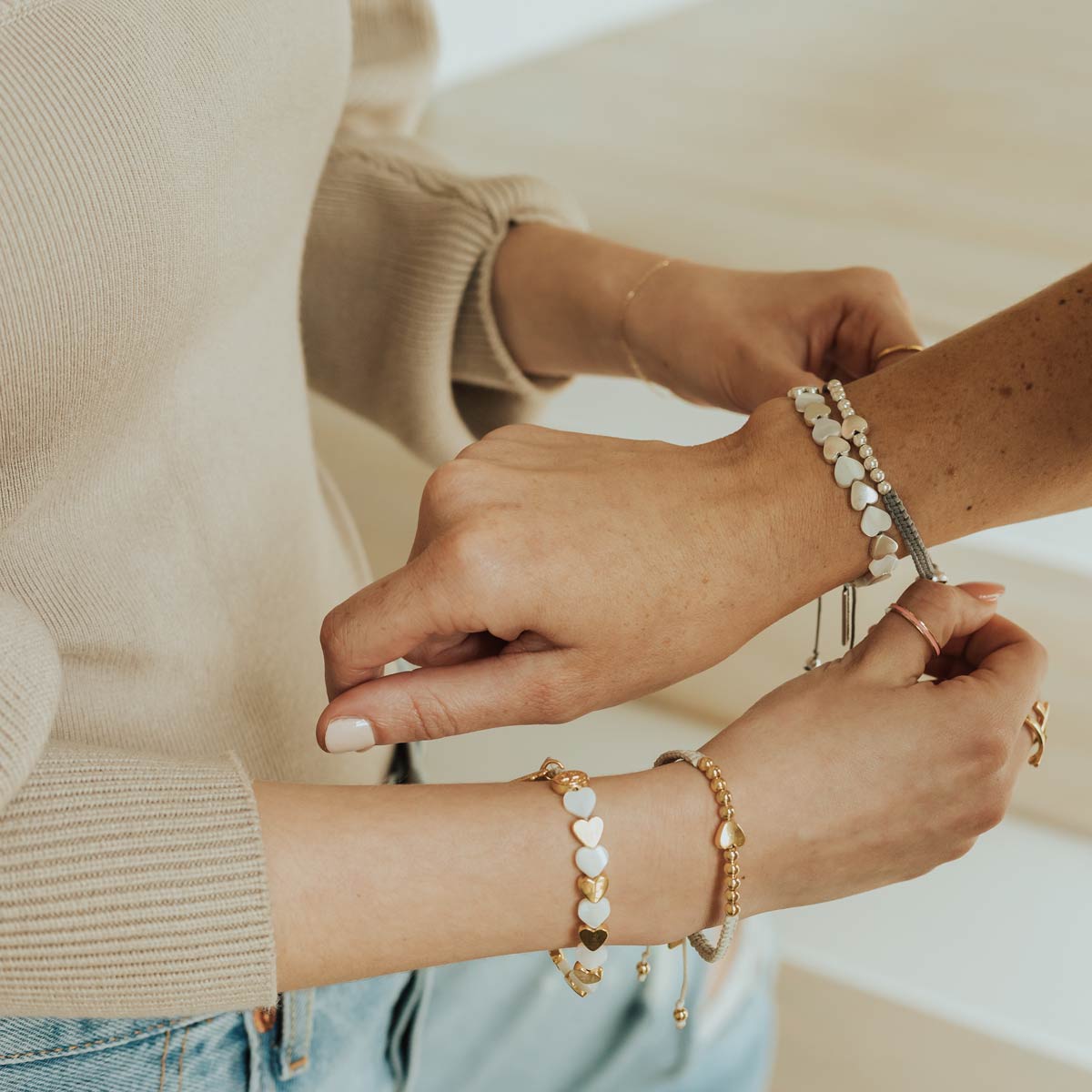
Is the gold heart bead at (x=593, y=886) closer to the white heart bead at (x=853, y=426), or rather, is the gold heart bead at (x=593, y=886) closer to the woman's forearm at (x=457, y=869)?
the woman's forearm at (x=457, y=869)

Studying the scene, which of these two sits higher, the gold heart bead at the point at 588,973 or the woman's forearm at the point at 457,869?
the woman's forearm at the point at 457,869

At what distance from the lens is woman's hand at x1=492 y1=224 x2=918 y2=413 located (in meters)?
0.66

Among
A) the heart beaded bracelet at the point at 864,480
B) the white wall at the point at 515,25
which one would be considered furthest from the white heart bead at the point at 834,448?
the white wall at the point at 515,25

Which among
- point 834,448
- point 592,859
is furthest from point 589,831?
point 834,448

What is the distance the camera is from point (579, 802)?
1.59 feet

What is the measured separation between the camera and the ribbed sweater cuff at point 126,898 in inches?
17.3

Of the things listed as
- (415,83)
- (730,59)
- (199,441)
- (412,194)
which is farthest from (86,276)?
(730,59)

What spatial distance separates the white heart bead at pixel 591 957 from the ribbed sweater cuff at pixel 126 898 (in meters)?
0.14

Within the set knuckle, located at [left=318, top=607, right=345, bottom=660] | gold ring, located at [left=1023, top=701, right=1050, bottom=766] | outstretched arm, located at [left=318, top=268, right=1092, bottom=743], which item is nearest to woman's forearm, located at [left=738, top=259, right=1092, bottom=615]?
outstretched arm, located at [left=318, top=268, right=1092, bottom=743]

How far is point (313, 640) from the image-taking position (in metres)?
0.69

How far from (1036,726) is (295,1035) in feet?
1.47

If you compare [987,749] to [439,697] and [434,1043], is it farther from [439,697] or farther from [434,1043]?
[434,1043]

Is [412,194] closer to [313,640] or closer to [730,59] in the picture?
[313,640]

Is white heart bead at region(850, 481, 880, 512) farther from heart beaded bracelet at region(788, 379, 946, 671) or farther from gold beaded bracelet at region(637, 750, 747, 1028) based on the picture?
gold beaded bracelet at region(637, 750, 747, 1028)
